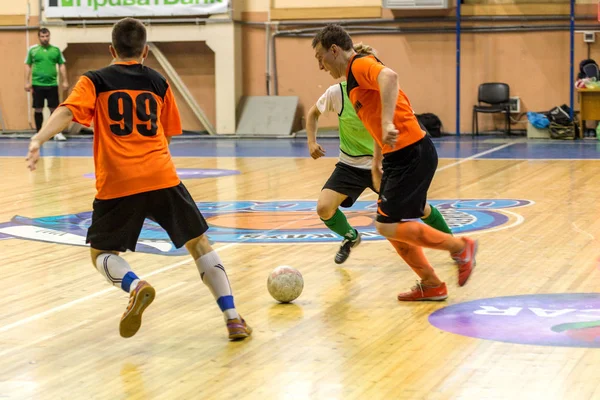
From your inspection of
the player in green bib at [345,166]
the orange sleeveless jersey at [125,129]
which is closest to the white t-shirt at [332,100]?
the player in green bib at [345,166]

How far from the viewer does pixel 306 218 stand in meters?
10.0

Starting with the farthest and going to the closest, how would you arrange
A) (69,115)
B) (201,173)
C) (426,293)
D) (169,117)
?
(201,173) → (426,293) → (169,117) → (69,115)

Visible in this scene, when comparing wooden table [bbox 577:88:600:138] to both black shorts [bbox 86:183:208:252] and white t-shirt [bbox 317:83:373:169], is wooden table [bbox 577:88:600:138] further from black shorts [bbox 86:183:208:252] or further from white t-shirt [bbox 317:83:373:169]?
black shorts [bbox 86:183:208:252]

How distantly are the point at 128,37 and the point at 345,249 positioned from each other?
9.94ft

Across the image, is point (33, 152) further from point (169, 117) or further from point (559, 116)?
point (559, 116)

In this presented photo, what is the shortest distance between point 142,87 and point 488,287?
2.74m

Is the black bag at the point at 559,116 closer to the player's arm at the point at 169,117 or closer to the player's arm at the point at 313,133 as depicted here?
the player's arm at the point at 313,133

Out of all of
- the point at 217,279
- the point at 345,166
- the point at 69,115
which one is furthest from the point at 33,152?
the point at 345,166

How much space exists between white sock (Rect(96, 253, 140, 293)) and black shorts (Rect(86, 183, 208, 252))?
0.06 metres

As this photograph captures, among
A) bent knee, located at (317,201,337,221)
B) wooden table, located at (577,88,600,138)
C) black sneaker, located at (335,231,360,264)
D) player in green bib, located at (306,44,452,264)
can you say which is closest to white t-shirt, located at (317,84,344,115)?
player in green bib, located at (306,44,452,264)

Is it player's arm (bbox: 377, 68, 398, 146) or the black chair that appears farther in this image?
the black chair

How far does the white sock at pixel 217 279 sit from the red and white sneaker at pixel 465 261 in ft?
5.12

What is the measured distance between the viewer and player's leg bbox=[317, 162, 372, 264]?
762 centimetres

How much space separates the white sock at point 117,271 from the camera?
528 centimetres
